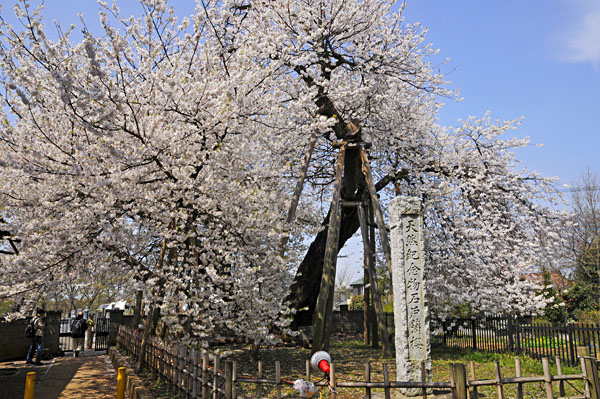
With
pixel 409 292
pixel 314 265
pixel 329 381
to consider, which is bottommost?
pixel 329 381

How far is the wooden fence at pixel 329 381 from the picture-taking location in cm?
568

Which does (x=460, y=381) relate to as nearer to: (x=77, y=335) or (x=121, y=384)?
(x=121, y=384)

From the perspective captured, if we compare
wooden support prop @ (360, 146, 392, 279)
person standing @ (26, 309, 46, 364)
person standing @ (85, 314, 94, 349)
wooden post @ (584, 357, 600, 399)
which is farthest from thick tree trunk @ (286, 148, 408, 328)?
person standing @ (85, 314, 94, 349)

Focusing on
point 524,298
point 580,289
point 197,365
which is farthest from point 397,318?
point 580,289

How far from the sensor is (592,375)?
672 centimetres

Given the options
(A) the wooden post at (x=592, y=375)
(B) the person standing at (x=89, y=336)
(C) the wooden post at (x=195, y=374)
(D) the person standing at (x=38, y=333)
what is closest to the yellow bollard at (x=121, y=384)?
(C) the wooden post at (x=195, y=374)

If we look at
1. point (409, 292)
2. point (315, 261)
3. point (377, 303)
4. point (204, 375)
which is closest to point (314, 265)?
point (315, 261)

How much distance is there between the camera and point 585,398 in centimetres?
656

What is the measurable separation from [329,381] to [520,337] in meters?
9.79

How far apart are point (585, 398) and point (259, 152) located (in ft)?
30.6

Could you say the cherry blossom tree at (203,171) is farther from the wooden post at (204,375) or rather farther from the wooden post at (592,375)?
→ the wooden post at (592,375)

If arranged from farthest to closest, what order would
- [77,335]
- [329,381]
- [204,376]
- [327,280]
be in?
[77,335] < [327,280] < [204,376] < [329,381]

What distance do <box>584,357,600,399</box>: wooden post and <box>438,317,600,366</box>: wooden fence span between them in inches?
186

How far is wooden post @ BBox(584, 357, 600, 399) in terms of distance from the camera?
6.68 m
